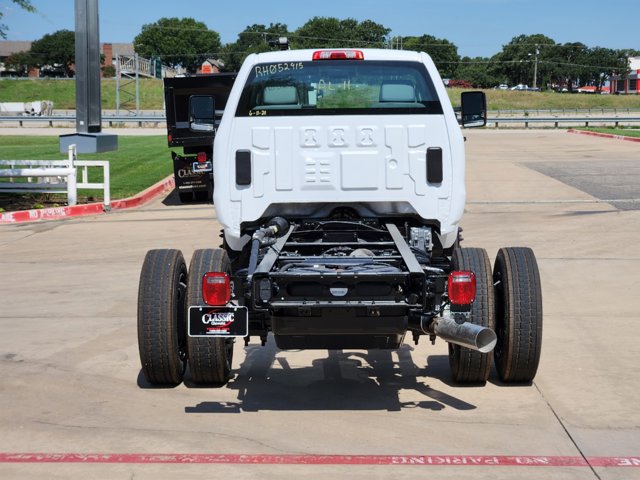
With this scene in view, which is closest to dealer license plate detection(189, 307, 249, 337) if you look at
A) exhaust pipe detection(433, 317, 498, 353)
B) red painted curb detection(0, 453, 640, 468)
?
red painted curb detection(0, 453, 640, 468)

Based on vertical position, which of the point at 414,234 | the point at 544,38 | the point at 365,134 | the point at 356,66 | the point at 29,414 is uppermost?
A: the point at 544,38

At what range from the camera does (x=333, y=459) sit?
5.92m

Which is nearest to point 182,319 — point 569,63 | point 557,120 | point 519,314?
Answer: point 519,314

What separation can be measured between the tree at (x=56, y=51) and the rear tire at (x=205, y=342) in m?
174

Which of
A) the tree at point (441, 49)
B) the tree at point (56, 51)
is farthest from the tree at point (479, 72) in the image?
the tree at point (56, 51)

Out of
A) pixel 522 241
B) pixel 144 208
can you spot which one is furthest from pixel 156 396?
pixel 144 208

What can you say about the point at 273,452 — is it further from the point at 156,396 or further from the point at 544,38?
the point at 544,38

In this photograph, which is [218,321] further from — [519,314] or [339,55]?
[339,55]

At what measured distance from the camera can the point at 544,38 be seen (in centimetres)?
19100

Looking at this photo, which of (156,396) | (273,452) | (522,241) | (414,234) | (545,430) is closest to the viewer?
(273,452)

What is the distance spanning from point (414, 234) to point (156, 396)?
7.21ft

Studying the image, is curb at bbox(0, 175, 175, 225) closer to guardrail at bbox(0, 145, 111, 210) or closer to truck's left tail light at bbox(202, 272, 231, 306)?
guardrail at bbox(0, 145, 111, 210)

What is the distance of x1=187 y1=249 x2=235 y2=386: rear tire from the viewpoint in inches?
278

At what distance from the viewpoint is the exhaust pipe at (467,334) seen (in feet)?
19.7
